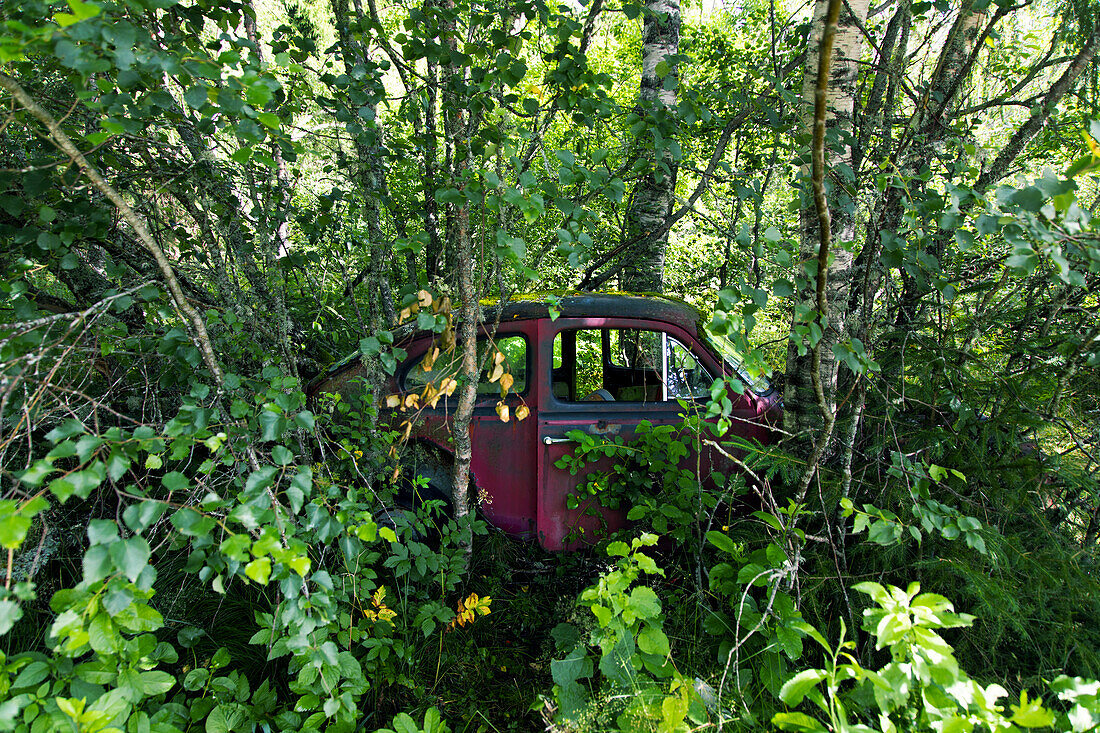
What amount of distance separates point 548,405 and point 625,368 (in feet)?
2.97

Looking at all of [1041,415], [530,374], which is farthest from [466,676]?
[1041,415]

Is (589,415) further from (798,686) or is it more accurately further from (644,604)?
(798,686)

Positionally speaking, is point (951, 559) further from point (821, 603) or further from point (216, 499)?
point (216, 499)

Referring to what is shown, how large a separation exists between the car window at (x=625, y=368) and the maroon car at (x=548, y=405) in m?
0.01

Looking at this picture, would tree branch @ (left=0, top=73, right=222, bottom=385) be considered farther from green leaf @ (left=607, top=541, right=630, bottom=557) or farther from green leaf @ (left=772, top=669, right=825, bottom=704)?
green leaf @ (left=772, top=669, right=825, bottom=704)

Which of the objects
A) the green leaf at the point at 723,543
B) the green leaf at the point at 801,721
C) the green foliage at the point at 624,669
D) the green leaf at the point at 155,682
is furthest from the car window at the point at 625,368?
the green leaf at the point at 155,682

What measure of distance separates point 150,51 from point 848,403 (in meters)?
3.15

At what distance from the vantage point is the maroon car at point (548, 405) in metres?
3.25

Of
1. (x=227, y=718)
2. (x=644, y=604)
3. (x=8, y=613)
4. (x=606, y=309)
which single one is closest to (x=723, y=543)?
(x=644, y=604)

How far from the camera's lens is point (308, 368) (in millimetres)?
4363

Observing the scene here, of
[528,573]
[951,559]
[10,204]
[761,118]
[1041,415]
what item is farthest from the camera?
[761,118]

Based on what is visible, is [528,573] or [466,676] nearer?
[466,676]

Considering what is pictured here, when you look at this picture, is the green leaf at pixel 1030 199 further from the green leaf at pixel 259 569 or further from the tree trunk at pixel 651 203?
the tree trunk at pixel 651 203

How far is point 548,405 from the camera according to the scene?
10.7 feet
